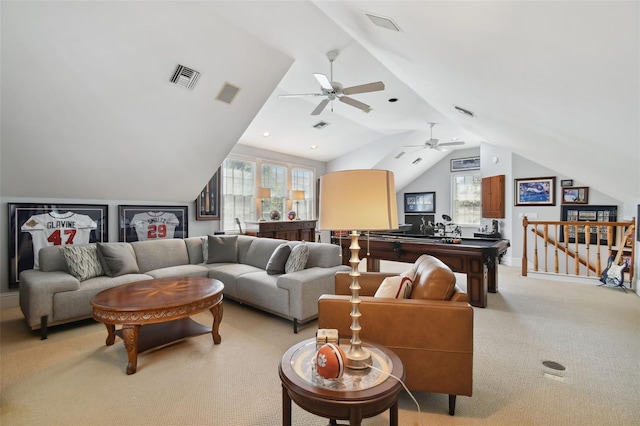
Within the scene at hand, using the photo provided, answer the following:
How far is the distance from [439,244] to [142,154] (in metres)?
4.29

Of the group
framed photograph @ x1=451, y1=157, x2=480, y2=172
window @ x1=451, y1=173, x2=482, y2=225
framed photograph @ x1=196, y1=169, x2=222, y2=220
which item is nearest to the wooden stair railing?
window @ x1=451, y1=173, x2=482, y2=225

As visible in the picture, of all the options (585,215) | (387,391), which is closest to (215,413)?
(387,391)

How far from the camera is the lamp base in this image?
1383 mm

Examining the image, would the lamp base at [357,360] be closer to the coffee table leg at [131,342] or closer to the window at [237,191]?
the coffee table leg at [131,342]

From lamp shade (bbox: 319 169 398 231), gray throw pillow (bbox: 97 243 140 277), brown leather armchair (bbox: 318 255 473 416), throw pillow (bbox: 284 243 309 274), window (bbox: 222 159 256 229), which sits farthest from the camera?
window (bbox: 222 159 256 229)

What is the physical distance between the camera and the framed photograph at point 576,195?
5.84 meters

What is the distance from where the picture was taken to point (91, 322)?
10.8 ft

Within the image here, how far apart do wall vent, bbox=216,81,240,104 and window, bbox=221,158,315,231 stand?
94.1 inches

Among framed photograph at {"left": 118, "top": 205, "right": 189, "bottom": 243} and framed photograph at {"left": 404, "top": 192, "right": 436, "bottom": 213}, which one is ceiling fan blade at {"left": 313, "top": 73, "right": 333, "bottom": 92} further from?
framed photograph at {"left": 404, "top": 192, "right": 436, "bottom": 213}

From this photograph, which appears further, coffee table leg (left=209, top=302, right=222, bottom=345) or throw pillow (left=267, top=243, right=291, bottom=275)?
throw pillow (left=267, top=243, right=291, bottom=275)

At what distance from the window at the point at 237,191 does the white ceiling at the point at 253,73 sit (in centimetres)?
110

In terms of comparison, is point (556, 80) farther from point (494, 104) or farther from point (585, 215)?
point (585, 215)

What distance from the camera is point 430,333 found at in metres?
1.74

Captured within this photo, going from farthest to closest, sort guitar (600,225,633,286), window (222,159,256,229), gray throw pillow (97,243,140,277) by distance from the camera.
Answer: window (222,159,256,229)
guitar (600,225,633,286)
gray throw pillow (97,243,140,277)
